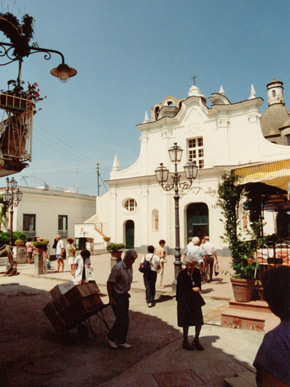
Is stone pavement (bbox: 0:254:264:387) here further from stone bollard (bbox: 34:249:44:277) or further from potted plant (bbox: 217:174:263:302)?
stone bollard (bbox: 34:249:44:277)

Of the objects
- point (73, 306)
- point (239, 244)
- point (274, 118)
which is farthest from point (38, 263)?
point (274, 118)

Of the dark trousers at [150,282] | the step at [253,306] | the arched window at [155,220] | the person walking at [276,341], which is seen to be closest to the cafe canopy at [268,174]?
the step at [253,306]

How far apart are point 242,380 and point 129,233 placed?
2310cm

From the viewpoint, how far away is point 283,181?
681 cm

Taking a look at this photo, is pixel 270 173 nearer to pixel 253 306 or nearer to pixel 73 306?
pixel 253 306

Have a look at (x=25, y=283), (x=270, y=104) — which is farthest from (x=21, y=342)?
(x=270, y=104)

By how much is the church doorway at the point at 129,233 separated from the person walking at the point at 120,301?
835 inches

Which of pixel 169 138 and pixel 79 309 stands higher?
pixel 169 138

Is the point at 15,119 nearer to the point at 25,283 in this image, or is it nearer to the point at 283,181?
the point at 283,181

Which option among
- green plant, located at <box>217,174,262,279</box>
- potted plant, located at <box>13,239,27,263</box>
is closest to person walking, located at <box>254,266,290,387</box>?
green plant, located at <box>217,174,262,279</box>

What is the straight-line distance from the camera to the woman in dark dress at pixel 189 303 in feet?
17.0

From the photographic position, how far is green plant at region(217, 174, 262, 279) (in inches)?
282

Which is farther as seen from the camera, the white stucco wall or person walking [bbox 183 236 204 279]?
the white stucco wall

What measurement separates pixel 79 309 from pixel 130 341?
1.17 metres
